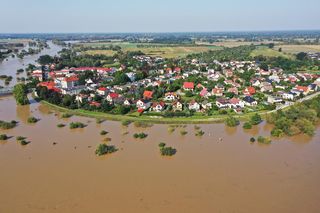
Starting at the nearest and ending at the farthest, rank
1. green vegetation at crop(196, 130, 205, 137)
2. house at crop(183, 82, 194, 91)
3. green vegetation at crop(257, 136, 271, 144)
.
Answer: green vegetation at crop(257, 136, 271, 144) < green vegetation at crop(196, 130, 205, 137) < house at crop(183, 82, 194, 91)

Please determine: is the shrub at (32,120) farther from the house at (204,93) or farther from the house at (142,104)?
the house at (204,93)

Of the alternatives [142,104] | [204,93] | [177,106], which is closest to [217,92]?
[204,93]

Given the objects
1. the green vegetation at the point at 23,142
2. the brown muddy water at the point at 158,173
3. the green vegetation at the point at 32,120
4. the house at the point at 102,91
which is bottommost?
the brown muddy water at the point at 158,173

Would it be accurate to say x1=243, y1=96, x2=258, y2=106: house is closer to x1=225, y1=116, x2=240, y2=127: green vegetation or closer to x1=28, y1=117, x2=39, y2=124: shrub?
x1=225, y1=116, x2=240, y2=127: green vegetation

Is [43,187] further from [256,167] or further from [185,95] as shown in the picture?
[185,95]

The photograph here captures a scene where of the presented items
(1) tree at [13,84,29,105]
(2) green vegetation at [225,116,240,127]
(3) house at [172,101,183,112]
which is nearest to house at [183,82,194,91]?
(3) house at [172,101,183,112]

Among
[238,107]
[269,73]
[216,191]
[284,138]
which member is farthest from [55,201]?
[269,73]

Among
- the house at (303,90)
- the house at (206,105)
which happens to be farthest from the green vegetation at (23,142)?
the house at (303,90)
